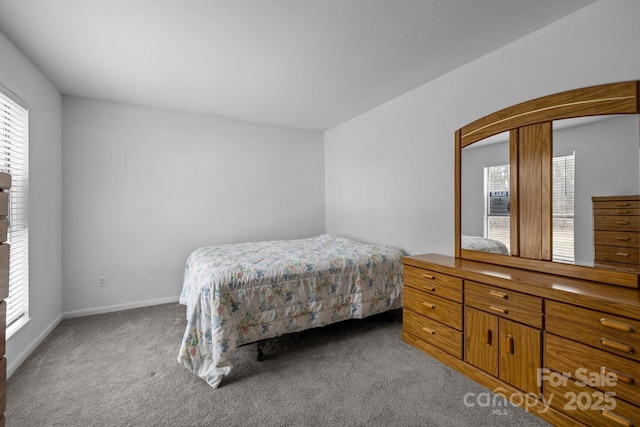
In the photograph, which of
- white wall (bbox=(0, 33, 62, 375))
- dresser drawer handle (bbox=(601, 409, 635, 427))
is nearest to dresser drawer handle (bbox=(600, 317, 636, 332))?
dresser drawer handle (bbox=(601, 409, 635, 427))

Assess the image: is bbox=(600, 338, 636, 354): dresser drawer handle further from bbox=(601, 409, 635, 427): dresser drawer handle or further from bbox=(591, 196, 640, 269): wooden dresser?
bbox=(591, 196, 640, 269): wooden dresser

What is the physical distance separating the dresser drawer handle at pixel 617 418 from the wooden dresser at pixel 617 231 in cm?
78

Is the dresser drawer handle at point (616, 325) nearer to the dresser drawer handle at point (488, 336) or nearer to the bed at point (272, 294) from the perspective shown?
the dresser drawer handle at point (488, 336)

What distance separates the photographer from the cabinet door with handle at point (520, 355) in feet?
5.39

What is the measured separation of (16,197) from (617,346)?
397 centimetres

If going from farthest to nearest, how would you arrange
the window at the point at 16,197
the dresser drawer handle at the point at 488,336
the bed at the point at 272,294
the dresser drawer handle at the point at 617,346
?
the window at the point at 16,197 < the bed at the point at 272,294 < the dresser drawer handle at the point at 488,336 < the dresser drawer handle at the point at 617,346

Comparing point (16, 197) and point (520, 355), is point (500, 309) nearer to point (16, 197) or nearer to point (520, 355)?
point (520, 355)

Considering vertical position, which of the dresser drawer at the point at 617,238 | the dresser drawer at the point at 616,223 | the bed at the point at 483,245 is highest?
the dresser drawer at the point at 616,223

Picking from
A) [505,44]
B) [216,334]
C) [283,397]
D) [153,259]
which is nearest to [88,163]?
[153,259]

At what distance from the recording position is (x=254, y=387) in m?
1.94

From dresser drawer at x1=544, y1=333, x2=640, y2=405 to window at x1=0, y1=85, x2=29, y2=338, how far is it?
11.6ft

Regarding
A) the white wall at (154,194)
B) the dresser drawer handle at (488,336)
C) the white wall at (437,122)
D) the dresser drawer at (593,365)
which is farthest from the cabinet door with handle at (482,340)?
the white wall at (154,194)

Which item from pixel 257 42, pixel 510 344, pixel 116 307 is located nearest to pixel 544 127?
pixel 510 344

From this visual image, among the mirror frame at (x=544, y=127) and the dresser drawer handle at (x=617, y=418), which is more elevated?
the mirror frame at (x=544, y=127)
